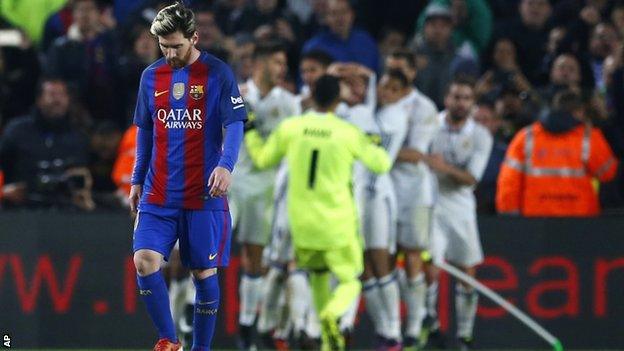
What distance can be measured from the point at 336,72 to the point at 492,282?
266cm

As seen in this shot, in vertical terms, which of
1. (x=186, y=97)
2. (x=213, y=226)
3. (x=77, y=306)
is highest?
(x=186, y=97)

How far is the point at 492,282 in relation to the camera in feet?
52.7

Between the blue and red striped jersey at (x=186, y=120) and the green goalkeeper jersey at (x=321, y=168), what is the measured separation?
2890mm

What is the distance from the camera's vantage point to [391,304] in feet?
48.2

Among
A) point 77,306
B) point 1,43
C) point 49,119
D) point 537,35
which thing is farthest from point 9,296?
point 537,35

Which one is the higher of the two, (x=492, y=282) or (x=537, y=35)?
(x=537, y=35)

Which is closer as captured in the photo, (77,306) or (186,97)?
(186,97)

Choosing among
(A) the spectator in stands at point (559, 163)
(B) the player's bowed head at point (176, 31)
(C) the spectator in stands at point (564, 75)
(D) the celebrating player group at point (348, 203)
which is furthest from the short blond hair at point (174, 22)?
(C) the spectator in stands at point (564, 75)

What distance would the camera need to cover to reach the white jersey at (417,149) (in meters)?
15.2

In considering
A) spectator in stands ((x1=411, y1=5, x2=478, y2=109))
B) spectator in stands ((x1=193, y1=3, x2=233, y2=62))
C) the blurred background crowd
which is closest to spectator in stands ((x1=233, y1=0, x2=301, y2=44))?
the blurred background crowd

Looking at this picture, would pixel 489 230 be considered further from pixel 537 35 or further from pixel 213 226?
pixel 213 226

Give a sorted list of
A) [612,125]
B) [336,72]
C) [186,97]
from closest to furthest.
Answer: [186,97] < [336,72] < [612,125]

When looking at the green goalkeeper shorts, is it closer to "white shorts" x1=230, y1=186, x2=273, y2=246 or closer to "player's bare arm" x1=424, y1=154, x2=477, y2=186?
"white shorts" x1=230, y1=186, x2=273, y2=246

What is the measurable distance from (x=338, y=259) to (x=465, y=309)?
2.18 metres
